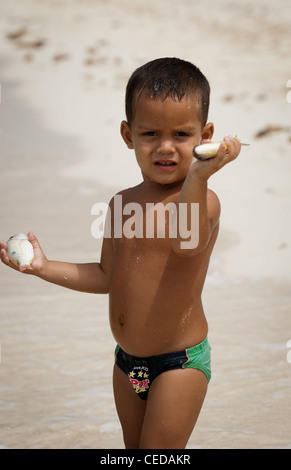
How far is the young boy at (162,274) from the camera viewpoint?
234 centimetres

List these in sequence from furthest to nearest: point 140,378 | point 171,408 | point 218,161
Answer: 1. point 140,378
2. point 171,408
3. point 218,161

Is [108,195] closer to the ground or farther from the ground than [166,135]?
farther from the ground

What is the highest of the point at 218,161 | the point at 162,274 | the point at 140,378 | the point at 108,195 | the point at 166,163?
the point at 108,195

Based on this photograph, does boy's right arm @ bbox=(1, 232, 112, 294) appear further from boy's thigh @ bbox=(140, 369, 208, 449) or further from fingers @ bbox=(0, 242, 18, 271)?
boy's thigh @ bbox=(140, 369, 208, 449)

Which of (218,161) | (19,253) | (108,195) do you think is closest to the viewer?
(218,161)

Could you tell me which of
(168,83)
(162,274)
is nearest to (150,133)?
(168,83)

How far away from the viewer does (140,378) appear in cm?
244

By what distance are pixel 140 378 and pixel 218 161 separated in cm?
79

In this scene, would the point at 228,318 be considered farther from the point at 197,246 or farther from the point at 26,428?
the point at 197,246

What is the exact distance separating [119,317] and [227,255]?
13.3ft

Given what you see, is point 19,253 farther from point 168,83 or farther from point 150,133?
point 168,83

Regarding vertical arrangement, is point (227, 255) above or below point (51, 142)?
below

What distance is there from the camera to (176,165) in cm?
239
